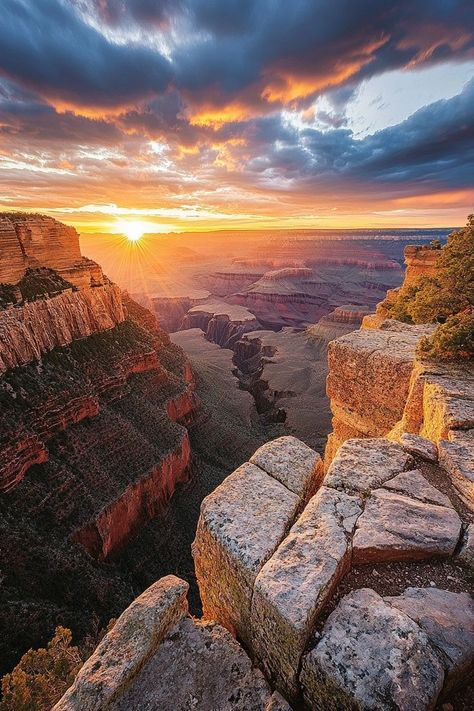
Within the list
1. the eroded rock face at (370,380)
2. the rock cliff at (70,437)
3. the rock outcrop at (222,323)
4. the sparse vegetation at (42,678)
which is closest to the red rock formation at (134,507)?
the rock cliff at (70,437)

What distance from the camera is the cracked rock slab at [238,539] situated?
2775 millimetres

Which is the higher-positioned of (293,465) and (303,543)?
(303,543)

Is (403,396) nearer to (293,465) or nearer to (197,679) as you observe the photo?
(293,465)

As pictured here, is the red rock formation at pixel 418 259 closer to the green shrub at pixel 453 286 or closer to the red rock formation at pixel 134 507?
the green shrub at pixel 453 286

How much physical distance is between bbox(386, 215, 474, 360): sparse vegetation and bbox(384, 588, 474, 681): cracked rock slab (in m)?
4.60

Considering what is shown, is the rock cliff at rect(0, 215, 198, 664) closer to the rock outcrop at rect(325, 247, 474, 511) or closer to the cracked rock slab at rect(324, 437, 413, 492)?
the rock outcrop at rect(325, 247, 474, 511)

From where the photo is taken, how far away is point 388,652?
6.88ft

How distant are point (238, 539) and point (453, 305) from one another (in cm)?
790

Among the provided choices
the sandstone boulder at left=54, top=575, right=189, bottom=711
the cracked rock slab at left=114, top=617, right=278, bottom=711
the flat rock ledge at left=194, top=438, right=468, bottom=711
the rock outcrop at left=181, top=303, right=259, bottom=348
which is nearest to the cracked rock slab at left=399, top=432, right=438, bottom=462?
the flat rock ledge at left=194, top=438, right=468, bottom=711

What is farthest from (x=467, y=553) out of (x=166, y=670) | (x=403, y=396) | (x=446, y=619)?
(x=403, y=396)

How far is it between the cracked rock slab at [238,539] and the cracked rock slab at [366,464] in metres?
0.59

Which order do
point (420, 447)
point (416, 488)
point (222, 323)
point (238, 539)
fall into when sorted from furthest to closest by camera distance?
point (222, 323) < point (420, 447) < point (416, 488) < point (238, 539)

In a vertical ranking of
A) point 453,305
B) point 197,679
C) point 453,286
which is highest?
point 453,286

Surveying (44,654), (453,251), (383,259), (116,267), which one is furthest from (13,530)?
(116,267)
